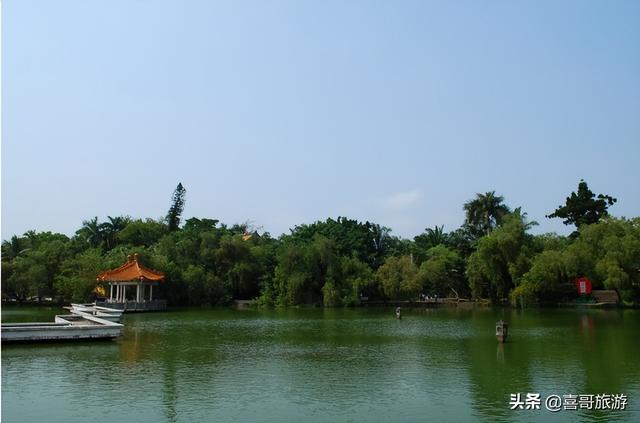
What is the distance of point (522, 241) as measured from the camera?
45.0m

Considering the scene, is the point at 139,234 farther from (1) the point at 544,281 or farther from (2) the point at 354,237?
(1) the point at 544,281

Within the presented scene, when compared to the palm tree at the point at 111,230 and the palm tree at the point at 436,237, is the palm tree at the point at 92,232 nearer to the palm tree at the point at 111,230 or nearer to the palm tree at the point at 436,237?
the palm tree at the point at 111,230

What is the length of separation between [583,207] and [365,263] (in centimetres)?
2081

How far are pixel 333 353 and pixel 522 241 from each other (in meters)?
30.9

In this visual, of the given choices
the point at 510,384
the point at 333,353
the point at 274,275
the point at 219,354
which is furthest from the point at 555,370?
the point at 274,275

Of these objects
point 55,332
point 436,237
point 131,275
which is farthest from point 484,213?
point 55,332

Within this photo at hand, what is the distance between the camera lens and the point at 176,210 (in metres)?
71.2

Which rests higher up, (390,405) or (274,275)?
(274,275)

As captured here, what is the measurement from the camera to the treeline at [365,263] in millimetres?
42156

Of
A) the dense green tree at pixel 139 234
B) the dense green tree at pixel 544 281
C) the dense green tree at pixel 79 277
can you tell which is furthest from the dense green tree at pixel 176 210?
the dense green tree at pixel 544 281

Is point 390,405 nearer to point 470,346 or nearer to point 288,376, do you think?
point 288,376

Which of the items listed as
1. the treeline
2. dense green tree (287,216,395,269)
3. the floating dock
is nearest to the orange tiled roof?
the treeline

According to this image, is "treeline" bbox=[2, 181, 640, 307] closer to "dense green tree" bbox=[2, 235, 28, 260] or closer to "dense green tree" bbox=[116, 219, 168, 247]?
"dense green tree" bbox=[2, 235, 28, 260]

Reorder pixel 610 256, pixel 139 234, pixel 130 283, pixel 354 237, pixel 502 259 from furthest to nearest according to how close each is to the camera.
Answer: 1. pixel 139 234
2. pixel 354 237
3. pixel 502 259
4. pixel 130 283
5. pixel 610 256
